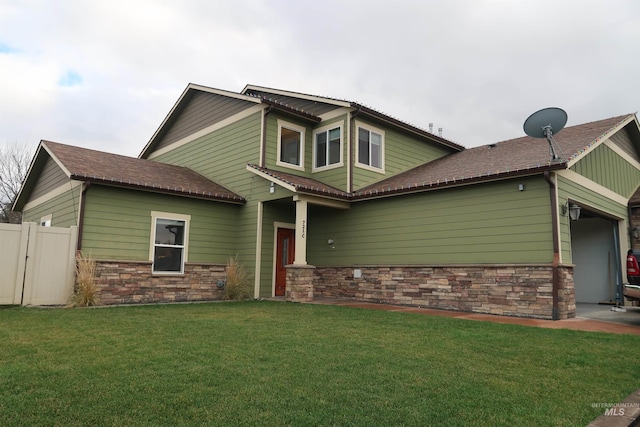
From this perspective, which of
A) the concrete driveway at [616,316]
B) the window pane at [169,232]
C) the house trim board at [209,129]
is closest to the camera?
the concrete driveway at [616,316]

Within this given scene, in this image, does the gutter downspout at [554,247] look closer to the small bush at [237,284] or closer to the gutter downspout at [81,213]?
the small bush at [237,284]

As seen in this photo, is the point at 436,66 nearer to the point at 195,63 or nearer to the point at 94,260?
the point at 195,63

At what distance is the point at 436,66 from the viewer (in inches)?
720

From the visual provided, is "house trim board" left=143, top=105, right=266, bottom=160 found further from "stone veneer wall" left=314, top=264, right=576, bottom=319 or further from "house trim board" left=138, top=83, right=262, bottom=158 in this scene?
"stone veneer wall" left=314, top=264, right=576, bottom=319

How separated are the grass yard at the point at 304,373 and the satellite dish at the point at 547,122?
446 centimetres

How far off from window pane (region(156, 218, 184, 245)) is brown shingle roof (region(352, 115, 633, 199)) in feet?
16.2

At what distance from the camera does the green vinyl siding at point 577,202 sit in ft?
28.3

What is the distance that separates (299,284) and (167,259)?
3.67 m

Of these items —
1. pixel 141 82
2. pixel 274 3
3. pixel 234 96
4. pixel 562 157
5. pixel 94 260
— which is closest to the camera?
pixel 562 157

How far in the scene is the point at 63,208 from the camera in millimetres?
11984

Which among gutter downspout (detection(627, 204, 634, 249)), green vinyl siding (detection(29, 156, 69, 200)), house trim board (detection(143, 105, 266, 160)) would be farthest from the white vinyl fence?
gutter downspout (detection(627, 204, 634, 249))

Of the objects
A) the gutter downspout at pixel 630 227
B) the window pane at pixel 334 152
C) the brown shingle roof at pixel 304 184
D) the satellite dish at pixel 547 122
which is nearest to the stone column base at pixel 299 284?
the brown shingle roof at pixel 304 184

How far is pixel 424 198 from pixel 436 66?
9887 millimetres

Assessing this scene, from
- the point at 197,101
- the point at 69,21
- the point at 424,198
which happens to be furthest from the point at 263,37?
the point at 424,198
